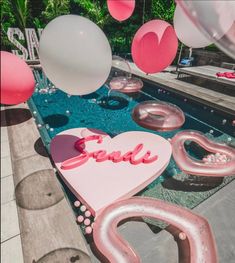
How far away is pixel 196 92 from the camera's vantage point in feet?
27.3

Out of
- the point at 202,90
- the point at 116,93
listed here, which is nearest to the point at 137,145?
the point at 116,93

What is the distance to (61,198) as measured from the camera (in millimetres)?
3262

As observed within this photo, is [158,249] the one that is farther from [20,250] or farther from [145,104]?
[145,104]

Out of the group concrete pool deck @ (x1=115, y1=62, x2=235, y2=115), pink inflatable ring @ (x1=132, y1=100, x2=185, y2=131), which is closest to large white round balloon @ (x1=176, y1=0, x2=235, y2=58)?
pink inflatable ring @ (x1=132, y1=100, x2=185, y2=131)

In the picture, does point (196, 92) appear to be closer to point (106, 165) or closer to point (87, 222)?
point (106, 165)

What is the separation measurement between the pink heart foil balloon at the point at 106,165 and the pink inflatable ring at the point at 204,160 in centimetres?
56

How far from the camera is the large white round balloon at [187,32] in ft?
12.8

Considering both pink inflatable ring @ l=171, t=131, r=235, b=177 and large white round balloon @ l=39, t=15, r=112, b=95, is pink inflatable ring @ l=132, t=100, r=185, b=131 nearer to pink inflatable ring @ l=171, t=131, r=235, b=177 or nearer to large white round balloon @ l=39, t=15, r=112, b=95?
pink inflatable ring @ l=171, t=131, r=235, b=177

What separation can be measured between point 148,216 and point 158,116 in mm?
3743

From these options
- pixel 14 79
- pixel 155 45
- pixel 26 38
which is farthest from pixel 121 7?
pixel 26 38

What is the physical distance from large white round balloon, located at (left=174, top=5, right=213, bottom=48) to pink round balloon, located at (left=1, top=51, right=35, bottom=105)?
3.06m

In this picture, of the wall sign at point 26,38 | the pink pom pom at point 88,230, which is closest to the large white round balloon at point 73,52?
the pink pom pom at point 88,230

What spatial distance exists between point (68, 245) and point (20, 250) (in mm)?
Result: 598

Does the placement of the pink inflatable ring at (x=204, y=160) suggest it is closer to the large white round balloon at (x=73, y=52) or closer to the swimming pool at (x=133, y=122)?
the swimming pool at (x=133, y=122)
